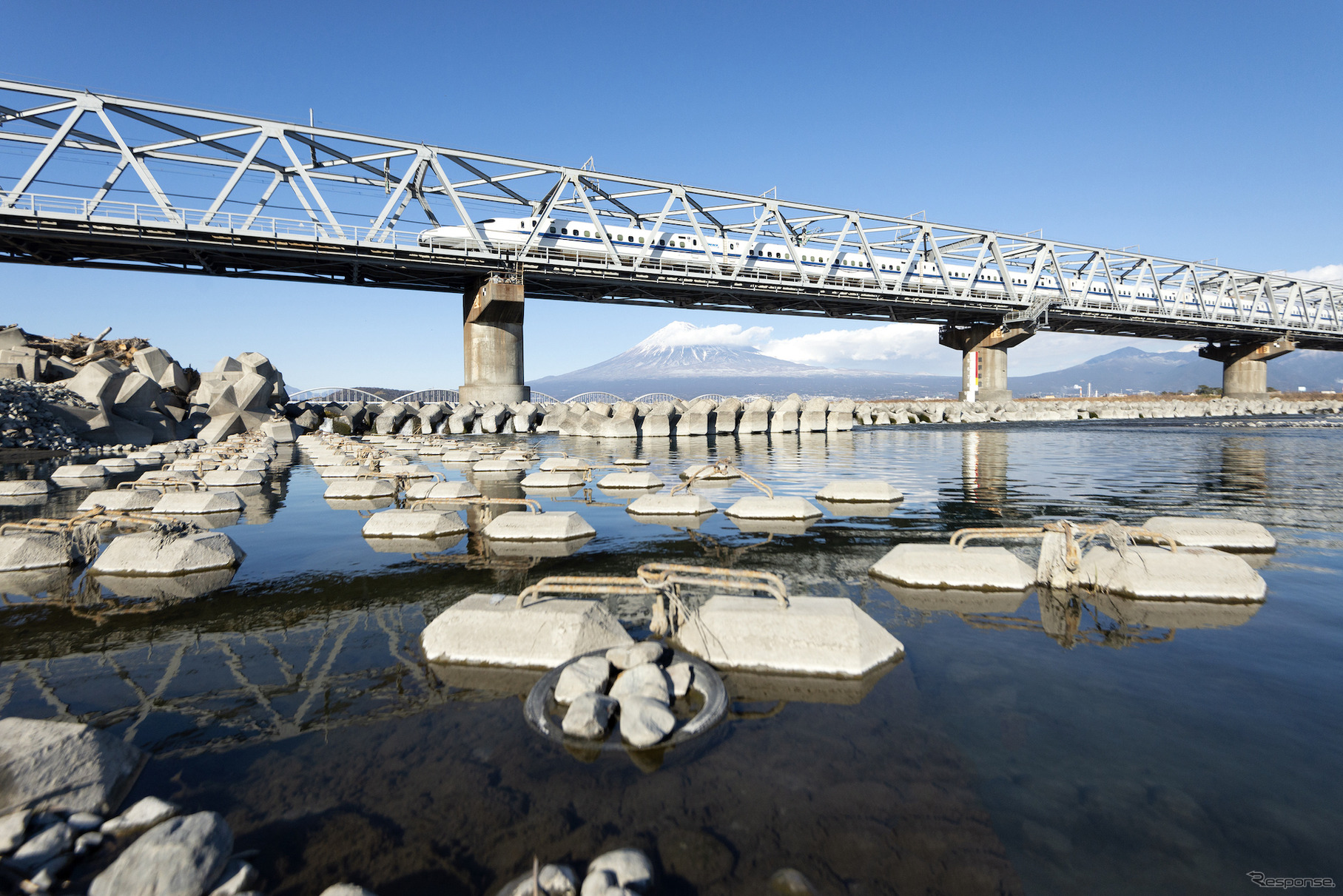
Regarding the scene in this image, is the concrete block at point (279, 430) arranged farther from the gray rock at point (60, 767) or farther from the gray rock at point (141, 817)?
the gray rock at point (141, 817)

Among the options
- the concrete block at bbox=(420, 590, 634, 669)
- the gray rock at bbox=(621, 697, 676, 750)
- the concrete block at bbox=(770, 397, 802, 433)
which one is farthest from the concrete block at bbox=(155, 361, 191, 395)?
the gray rock at bbox=(621, 697, 676, 750)

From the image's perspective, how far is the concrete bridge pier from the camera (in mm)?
71812

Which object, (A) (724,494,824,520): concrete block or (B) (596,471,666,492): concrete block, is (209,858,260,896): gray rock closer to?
(A) (724,494,824,520): concrete block

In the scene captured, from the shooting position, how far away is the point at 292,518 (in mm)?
13648

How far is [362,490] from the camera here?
644 inches

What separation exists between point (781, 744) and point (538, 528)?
7.65m

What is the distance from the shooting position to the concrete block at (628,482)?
1733cm

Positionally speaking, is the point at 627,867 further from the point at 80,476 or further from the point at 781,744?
the point at 80,476

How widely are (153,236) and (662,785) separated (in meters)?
47.3

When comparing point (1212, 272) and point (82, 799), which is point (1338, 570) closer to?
point (82, 799)

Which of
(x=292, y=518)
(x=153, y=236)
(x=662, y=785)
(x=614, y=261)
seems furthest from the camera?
(x=614, y=261)

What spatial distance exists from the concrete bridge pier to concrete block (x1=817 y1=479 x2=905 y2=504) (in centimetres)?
6502

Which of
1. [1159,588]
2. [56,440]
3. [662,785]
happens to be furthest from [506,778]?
[56,440]

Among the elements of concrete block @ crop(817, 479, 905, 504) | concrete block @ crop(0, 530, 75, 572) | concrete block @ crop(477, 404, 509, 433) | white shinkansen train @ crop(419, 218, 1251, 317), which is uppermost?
white shinkansen train @ crop(419, 218, 1251, 317)
